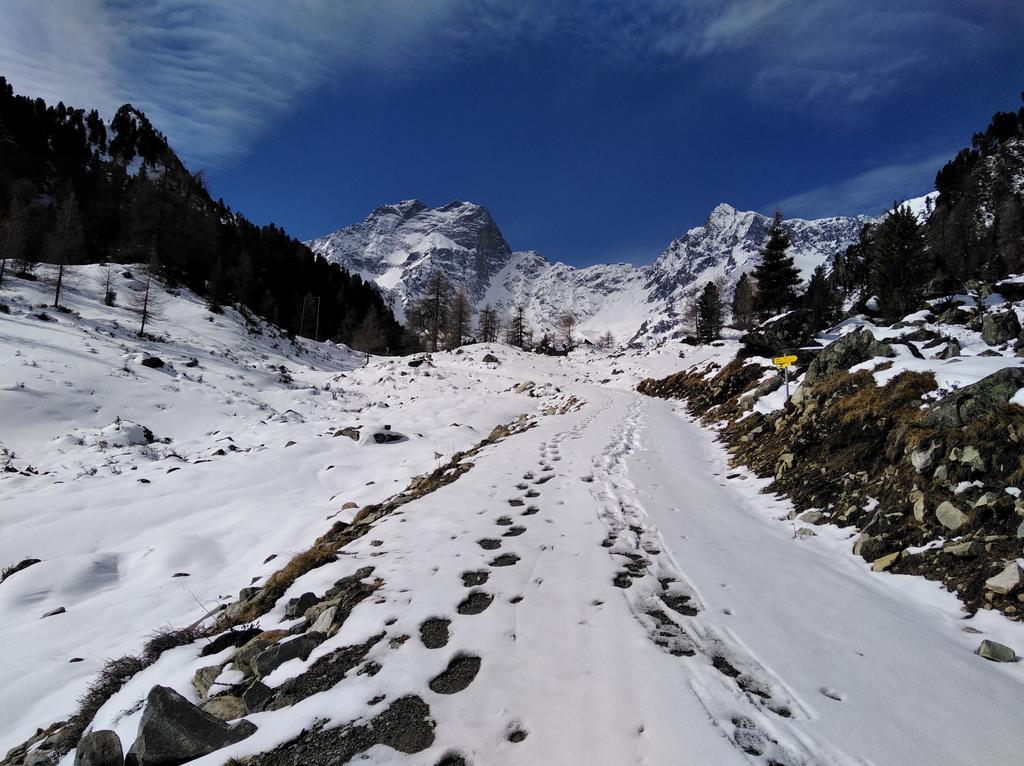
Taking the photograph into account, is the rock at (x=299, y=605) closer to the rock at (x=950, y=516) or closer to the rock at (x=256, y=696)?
the rock at (x=256, y=696)

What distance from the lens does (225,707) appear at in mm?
3242

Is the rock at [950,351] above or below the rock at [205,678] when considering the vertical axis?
above

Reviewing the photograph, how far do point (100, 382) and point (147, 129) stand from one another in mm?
105016

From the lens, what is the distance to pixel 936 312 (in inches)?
681

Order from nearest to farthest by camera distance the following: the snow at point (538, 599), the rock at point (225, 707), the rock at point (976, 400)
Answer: the snow at point (538, 599), the rock at point (225, 707), the rock at point (976, 400)

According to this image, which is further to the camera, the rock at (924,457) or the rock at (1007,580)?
the rock at (924,457)

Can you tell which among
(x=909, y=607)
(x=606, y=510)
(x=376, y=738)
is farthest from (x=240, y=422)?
(x=909, y=607)

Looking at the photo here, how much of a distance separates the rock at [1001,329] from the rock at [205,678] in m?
17.9

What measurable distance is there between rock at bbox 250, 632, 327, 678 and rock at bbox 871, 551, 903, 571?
674 centimetres

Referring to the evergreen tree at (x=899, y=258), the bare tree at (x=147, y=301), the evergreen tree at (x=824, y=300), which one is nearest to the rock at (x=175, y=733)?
the evergreen tree at (x=824, y=300)

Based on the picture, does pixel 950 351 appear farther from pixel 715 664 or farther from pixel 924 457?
pixel 715 664

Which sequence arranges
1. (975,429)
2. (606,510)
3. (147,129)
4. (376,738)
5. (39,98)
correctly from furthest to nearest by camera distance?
1. (147,129)
2. (39,98)
3. (606,510)
4. (975,429)
5. (376,738)

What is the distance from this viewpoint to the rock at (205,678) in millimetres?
3588

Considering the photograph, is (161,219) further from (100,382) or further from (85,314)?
(100,382)
